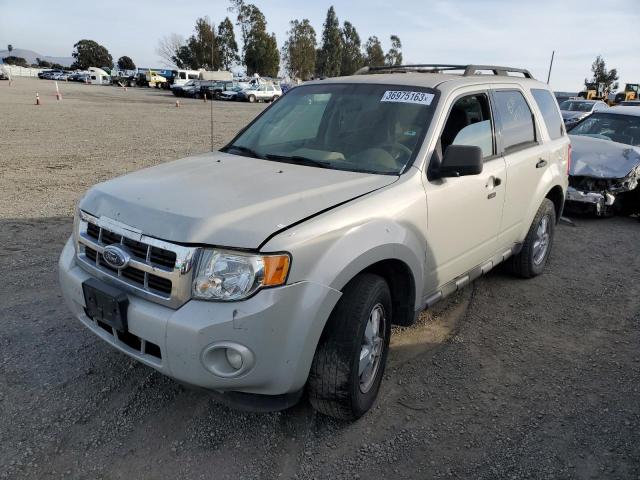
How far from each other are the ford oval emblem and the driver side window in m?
2.03

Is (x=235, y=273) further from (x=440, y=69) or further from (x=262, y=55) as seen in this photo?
(x=262, y=55)

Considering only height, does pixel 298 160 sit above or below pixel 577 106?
below

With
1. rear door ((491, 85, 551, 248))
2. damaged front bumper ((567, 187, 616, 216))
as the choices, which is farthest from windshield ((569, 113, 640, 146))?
rear door ((491, 85, 551, 248))

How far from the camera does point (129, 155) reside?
1141cm

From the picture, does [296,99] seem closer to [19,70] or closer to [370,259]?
[370,259]

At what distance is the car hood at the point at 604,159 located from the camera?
24.3 feet

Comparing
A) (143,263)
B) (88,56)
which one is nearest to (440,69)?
(143,263)

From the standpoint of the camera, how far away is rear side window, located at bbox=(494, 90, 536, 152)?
4.12m

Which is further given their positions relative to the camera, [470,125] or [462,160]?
[470,125]

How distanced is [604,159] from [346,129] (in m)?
5.70

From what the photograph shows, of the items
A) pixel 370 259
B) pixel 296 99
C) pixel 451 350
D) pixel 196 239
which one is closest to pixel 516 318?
pixel 451 350

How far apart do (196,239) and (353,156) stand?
1.39 metres

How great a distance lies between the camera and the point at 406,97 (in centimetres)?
353

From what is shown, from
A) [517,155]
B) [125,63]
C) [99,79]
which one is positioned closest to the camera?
[517,155]
